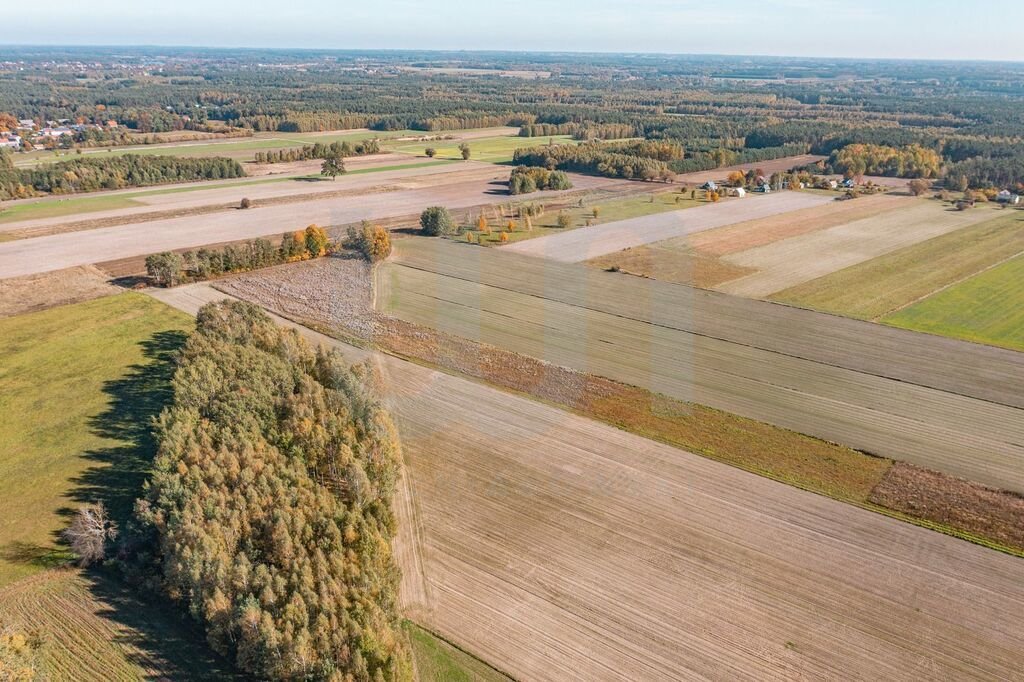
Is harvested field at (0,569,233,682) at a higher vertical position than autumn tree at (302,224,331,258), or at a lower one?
lower

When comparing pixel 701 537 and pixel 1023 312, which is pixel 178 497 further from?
pixel 1023 312

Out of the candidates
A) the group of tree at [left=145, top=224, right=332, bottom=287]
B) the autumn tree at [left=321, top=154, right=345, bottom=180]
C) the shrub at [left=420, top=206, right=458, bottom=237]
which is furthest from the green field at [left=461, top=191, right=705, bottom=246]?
the autumn tree at [left=321, top=154, right=345, bottom=180]

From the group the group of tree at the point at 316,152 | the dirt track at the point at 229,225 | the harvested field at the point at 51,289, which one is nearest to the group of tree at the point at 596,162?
the dirt track at the point at 229,225

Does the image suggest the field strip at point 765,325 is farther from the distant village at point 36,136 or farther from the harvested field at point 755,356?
the distant village at point 36,136

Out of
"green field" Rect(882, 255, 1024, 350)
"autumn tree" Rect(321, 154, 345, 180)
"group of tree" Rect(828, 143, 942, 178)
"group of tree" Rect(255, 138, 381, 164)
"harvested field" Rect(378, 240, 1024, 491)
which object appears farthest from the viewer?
"group of tree" Rect(255, 138, 381, 164)

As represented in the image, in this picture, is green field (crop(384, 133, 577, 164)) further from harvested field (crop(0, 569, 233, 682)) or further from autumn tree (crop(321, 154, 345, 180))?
harvested field (crop(0, 569, 233, 682))

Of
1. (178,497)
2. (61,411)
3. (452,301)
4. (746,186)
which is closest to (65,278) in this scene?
(61,411)
